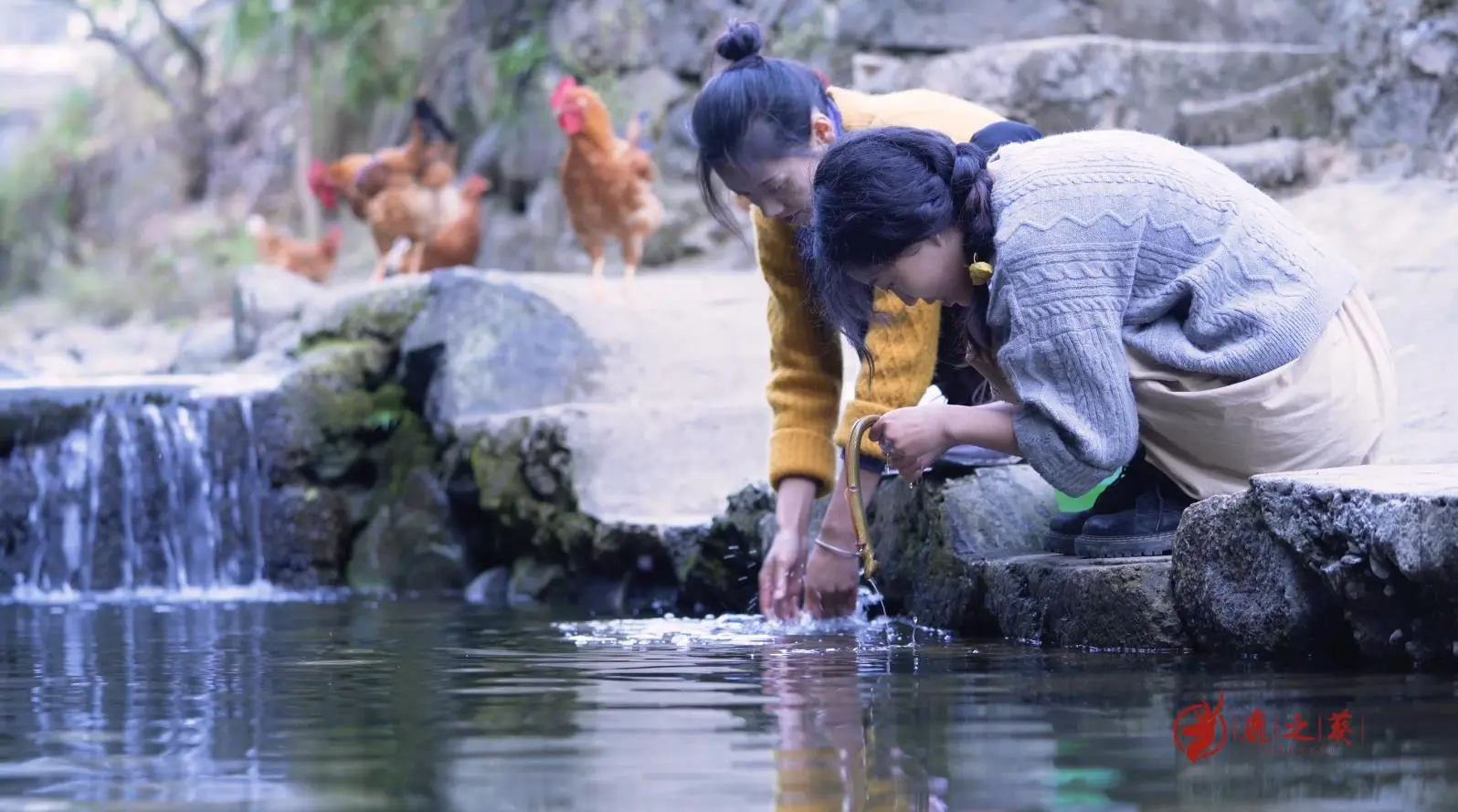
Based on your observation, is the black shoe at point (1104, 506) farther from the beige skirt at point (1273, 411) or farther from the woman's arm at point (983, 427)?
the woman's arm at point (983, 427)

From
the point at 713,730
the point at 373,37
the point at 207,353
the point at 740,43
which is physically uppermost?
the point at 373,37

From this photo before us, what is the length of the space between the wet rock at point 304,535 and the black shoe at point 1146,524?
4698 mm

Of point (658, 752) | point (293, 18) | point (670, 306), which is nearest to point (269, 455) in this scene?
point (670, 306)

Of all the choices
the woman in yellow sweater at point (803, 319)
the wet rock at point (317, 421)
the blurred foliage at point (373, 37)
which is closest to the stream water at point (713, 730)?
the woman in yellow sweater at point (803, 319)

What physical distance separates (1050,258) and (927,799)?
1.42m

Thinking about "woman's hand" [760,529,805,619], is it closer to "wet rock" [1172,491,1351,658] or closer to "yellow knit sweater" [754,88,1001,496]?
"yellow knit sweater" [754,88,1001,496]

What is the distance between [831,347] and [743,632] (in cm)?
72

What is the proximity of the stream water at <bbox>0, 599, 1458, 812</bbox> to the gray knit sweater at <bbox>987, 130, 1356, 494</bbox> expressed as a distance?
0.47 meters

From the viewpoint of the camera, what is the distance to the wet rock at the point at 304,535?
25.2 feet

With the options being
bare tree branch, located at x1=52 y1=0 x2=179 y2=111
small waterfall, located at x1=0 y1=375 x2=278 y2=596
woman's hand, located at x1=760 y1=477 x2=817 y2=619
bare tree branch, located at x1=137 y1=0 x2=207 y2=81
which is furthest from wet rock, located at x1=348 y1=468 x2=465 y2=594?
bare tree branch, located at x1=52 y1=0 x2=179 y2=111

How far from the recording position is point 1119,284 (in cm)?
321

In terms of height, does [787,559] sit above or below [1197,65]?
below

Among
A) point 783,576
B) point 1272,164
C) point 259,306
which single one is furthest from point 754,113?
point 259,306

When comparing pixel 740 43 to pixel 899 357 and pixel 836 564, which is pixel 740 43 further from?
pixel 836 564
